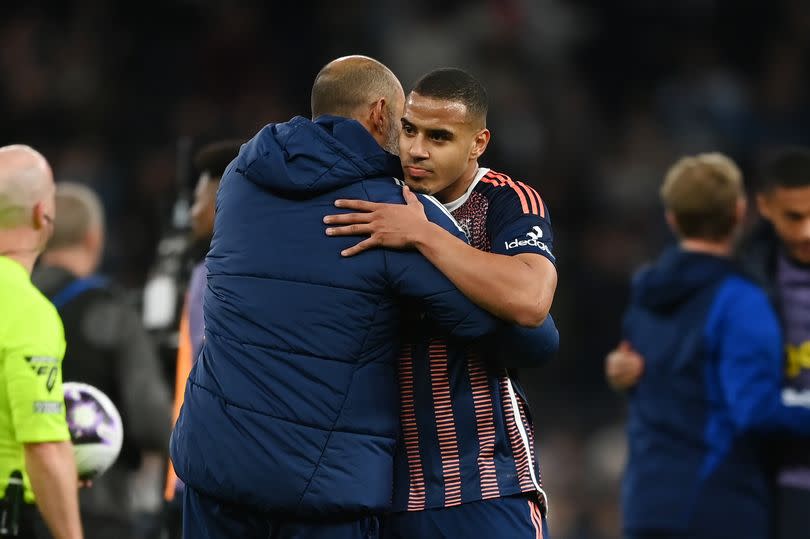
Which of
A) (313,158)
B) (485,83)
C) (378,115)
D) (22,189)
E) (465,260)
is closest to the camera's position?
(465,260)

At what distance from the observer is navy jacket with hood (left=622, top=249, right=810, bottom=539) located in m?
4.96

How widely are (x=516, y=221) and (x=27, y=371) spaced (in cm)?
151

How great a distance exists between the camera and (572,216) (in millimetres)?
10977

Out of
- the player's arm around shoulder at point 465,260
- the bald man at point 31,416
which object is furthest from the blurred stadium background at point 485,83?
the player's arm around shoulder at point 465,260

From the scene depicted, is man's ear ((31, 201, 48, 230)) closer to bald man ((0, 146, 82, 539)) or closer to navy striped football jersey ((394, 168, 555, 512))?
bald man ((0, 146, 82, 539))

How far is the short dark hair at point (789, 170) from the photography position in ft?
17.0

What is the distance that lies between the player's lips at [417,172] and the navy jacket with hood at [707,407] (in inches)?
73.5

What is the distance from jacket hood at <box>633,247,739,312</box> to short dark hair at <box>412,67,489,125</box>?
1.78 m

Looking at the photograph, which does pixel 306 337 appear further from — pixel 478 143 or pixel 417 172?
pixel 478 143

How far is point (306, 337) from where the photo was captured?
348cm

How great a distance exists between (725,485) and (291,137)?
96.0 inches

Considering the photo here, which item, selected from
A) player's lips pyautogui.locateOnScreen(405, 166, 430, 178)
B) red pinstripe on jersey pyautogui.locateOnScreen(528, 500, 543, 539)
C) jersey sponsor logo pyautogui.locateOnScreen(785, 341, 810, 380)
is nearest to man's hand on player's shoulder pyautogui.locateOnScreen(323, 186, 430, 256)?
player's lips pyautogui.locateOnScreen(405, 166, 430, 178)

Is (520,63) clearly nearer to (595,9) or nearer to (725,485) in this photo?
(595,9)

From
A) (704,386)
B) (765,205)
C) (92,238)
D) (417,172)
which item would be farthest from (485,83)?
(417,172)
